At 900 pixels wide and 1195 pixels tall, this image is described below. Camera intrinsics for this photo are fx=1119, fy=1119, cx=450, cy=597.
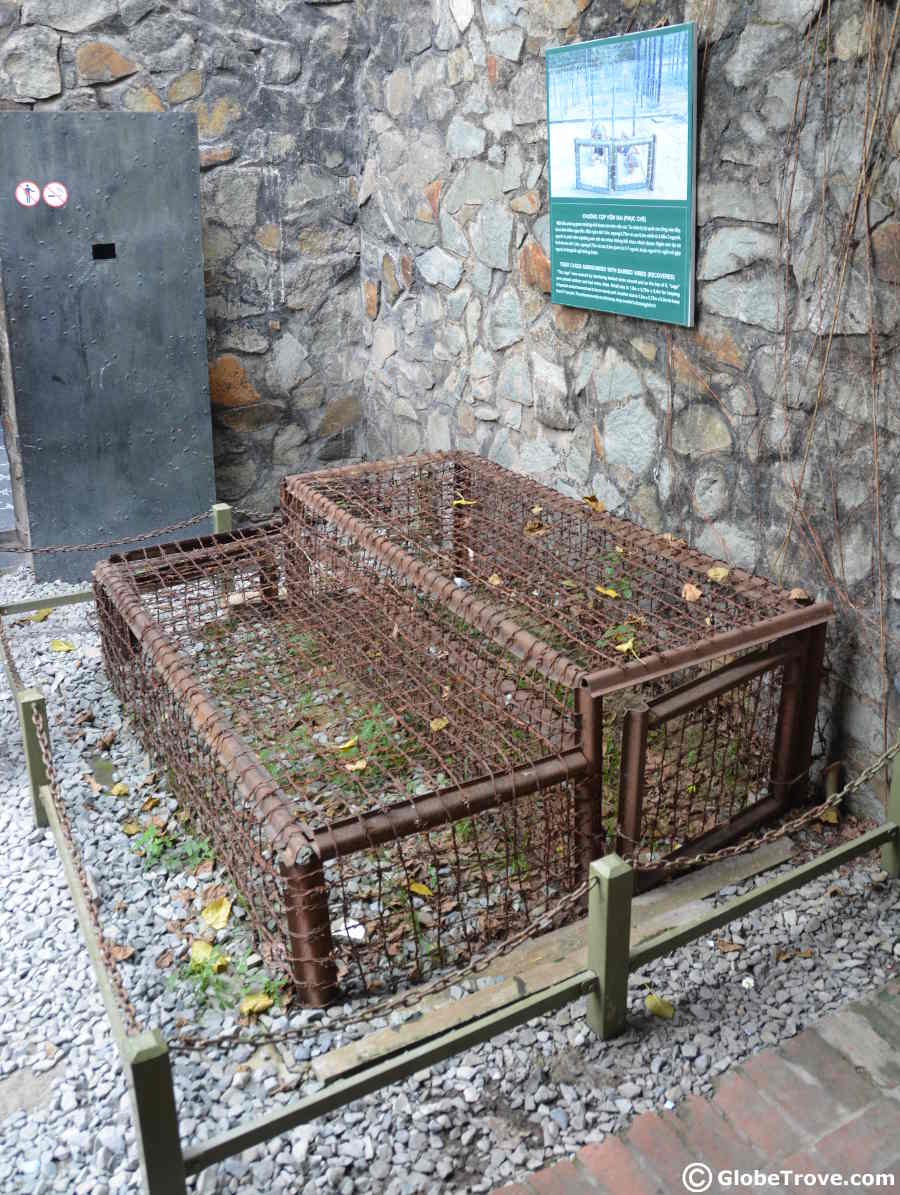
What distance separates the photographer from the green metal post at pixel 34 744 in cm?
311

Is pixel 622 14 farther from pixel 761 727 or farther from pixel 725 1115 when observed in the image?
pixel 725 1115

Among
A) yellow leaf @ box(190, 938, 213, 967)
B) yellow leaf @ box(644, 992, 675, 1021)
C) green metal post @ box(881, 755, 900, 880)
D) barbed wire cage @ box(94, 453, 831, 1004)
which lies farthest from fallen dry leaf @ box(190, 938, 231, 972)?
green metal post @ box(881, 755, 900, 880)

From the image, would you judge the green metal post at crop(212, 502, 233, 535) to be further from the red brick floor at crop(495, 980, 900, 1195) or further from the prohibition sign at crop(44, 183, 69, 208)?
the red brick floor at crop(495, 980, 900, 1195)

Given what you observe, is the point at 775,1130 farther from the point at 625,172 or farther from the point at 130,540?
the point at 130,540

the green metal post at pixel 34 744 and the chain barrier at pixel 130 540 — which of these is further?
the chain barrier at pixel 130 540

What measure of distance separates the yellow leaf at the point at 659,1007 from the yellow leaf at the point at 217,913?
106 centimetres

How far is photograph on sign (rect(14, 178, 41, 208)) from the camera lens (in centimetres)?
457

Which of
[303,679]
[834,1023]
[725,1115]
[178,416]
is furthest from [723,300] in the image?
[178,416]

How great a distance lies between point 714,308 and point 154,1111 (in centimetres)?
261

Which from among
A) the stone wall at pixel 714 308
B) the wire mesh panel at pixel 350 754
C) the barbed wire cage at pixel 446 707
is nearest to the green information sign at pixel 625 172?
the stone wall at pixel 714 308

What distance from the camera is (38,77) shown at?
4.71 meters

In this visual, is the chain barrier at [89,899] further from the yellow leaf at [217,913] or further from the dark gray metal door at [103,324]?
the dark gray metal door at [103,324]

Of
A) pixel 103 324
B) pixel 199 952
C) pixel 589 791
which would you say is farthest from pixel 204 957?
pixel 103 324

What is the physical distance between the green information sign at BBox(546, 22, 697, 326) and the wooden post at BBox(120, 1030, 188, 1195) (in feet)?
8.44
